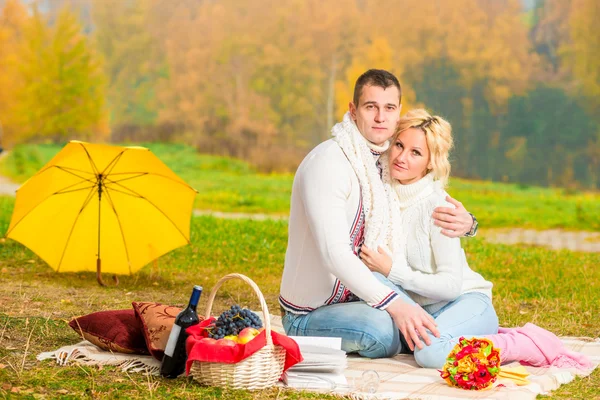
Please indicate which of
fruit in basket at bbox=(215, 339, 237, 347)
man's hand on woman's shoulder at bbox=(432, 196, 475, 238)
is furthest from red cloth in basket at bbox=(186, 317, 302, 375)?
man's hand on woman's shoulder at bbox=(432, 196, 475, 238)

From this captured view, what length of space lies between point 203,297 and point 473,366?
3120mm

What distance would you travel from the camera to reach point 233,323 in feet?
12.6

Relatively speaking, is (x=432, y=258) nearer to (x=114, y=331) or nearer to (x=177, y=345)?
(x=177, y=345)

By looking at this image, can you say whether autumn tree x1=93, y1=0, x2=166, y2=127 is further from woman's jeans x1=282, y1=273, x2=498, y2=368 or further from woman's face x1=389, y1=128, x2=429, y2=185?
woman's jeans x1=282, y1=273, x2=498, y2=368

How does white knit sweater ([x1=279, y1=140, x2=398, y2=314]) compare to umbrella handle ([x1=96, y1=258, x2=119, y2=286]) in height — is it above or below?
above

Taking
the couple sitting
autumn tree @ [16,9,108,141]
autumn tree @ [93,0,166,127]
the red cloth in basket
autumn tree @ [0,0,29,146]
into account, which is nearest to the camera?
the red cloth in basket

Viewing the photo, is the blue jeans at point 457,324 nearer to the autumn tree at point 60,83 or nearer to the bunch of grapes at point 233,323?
the bunch of grapes at point 233,323

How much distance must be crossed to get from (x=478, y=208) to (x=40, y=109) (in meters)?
11.5

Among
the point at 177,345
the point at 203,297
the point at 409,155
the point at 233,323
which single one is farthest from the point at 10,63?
the point at 233,323

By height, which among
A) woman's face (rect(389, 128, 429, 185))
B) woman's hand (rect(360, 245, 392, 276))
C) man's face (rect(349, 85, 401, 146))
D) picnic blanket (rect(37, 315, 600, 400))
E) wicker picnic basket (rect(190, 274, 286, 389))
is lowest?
picnic blanket (rect(37, 315, 600, 400))

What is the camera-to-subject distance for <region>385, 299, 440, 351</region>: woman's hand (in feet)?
13.2

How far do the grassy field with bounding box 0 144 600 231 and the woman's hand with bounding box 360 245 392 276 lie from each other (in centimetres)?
1079

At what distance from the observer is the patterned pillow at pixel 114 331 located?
169 inches

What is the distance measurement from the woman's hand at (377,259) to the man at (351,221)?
0.11ft
